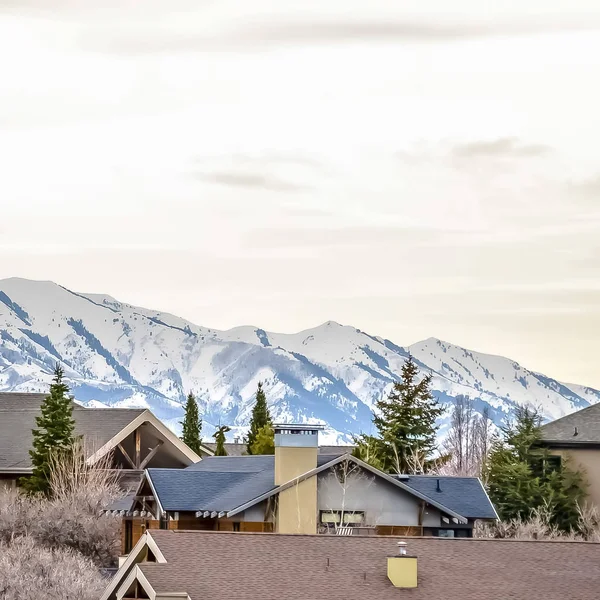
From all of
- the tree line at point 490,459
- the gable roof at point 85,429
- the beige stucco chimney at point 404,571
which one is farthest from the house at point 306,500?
the beige stucco chimney at point 404,571

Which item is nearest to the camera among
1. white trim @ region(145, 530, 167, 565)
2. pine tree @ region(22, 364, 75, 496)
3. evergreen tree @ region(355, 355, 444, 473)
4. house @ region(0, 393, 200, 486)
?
white trim @ region(145, 530, 167, 565)

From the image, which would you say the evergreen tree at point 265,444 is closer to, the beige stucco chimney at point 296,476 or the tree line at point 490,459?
the tree line at point 490,459

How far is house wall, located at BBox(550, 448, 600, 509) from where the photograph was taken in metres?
66.7

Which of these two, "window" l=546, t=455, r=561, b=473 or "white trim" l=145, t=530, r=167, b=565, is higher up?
"window" l=546, t=455, r=561, b=473

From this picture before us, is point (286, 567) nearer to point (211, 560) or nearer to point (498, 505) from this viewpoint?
point (211, 560)

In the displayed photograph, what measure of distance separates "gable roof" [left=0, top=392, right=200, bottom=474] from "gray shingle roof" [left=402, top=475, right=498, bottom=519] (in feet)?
59.0

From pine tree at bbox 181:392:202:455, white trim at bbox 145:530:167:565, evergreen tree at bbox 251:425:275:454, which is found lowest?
white trim at bbox 145:530:167:565

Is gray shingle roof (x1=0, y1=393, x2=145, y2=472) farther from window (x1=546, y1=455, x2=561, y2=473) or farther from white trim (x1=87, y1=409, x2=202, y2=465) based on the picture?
window (x1=546, y1=455, x2=561, y2=473)

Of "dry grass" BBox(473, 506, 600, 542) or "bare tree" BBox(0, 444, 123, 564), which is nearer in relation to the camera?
"bare tree" BBox(0, 444, 123, 564)

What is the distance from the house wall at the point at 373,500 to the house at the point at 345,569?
693 inches

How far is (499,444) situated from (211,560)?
42198 millimetres

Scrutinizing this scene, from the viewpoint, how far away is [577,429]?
69312 mm

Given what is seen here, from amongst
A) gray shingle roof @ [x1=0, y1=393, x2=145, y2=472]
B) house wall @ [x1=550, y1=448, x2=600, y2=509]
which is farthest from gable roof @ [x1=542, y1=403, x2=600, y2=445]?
gray shingle roof @ [x1=0, y1=393, x2=145, y2=472]

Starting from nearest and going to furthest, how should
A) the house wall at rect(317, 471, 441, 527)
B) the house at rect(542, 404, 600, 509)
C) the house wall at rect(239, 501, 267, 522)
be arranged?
the house wall at rect(239, 501, 267, 522), the house wall at rect(317, 471, 441, 527), the house at rect(542, 404, 600, 509)
